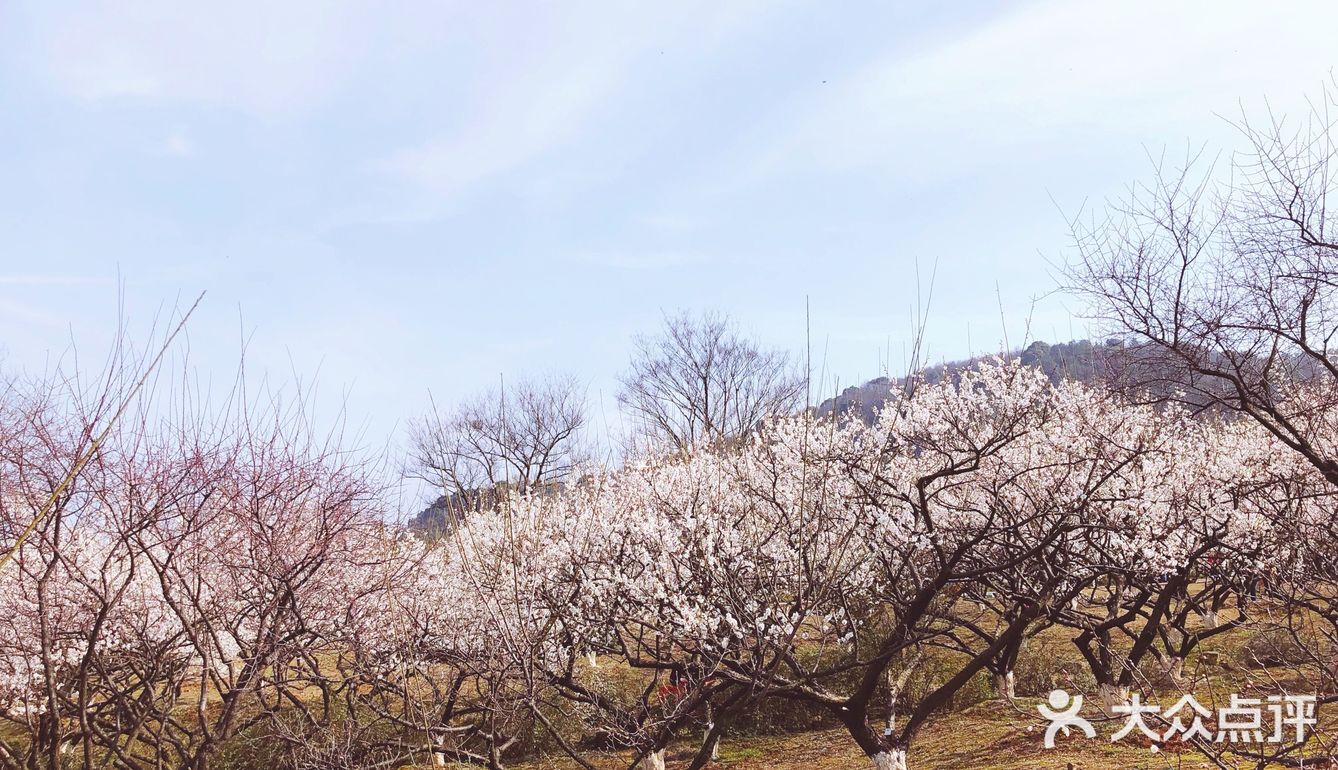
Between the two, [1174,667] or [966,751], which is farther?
[1174,667]

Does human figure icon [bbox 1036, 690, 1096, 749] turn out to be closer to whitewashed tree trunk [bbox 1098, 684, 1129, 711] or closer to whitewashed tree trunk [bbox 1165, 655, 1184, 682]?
whitewashed tree trunk [bbox 1098, 684, 1129, 711]

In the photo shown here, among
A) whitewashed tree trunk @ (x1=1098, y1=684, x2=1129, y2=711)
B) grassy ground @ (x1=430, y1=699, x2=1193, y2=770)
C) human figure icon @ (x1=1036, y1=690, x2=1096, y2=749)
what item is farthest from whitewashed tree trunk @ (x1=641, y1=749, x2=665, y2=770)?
whitewashed tree trunk @ (x1=1098, y1=684, x2=1129, y2=711)

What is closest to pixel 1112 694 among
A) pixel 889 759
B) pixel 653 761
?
pixel 889 759

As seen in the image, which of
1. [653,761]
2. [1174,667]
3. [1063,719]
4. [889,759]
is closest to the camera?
[889,759]

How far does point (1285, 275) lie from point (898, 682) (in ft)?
17.0

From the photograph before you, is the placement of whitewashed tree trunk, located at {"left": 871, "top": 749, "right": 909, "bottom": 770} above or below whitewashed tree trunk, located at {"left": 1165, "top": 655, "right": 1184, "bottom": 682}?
above

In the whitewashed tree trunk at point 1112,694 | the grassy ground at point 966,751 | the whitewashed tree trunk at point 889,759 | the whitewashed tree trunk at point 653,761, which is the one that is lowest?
the grassy ground at point 966,751

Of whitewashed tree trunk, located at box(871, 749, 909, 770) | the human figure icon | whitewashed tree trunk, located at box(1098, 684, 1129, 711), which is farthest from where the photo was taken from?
whitewashed tree trunk, located at box(1098, 684, 1129, 711)

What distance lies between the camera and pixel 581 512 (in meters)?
11.2

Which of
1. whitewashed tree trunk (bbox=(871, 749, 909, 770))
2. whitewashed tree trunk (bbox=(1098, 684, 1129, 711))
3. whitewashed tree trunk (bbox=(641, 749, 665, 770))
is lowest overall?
whitewashed tree trunk (bbox=(641, 749, 665, 770))

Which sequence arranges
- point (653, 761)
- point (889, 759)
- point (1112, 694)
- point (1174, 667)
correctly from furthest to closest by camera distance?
1. point (1174, 667)
2. point (1112, 694)
3. point (653, 761)
4. point (889, 759)

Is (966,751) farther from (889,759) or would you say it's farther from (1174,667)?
(1174,667)

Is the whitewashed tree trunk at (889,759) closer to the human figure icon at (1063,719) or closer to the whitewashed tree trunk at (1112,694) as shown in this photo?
the human figure icon at (1063,719)

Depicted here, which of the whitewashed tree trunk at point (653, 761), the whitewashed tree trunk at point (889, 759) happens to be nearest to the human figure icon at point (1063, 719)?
the whitewashed tree trunk at point (889, 759)
